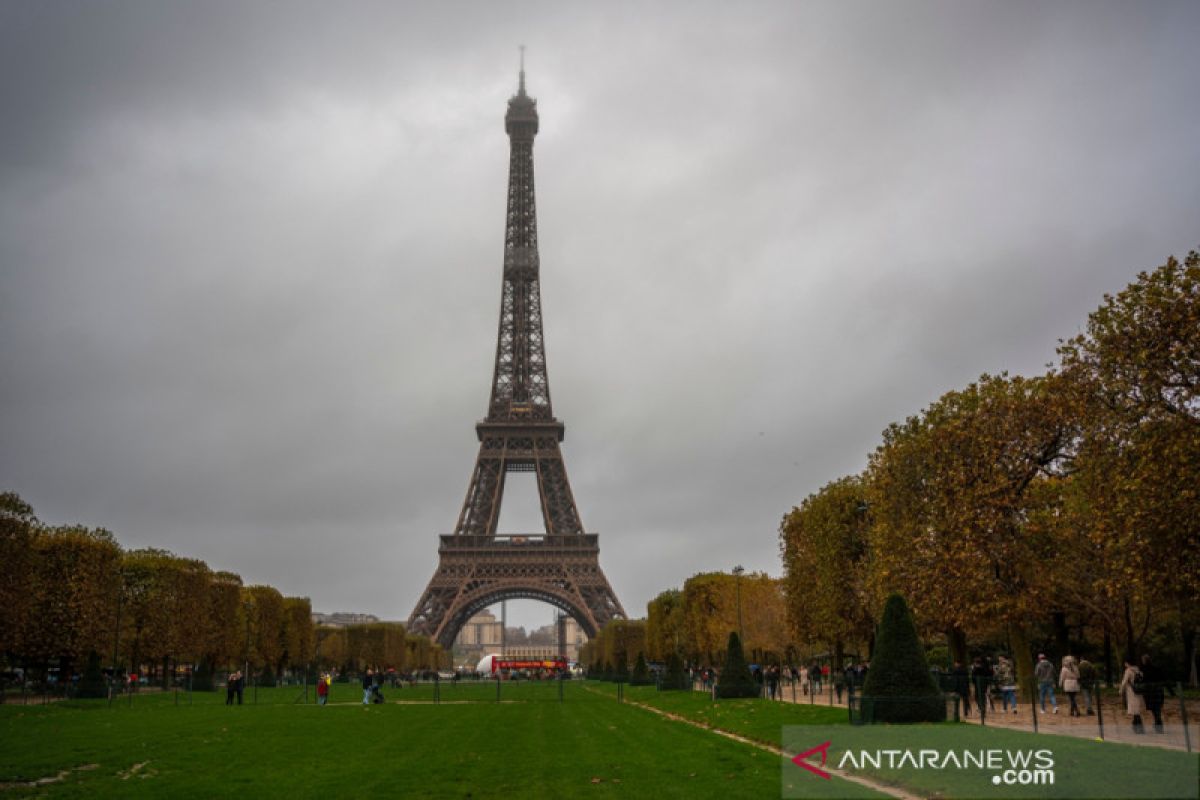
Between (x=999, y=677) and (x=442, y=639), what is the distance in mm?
73133

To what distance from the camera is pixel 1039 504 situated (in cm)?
3331

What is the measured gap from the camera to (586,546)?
Answer: 98.2 meters

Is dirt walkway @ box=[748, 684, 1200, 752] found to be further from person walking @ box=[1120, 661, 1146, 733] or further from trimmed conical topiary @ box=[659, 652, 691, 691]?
trimmed conical topiary @ box=[659, 652, 691, 691]

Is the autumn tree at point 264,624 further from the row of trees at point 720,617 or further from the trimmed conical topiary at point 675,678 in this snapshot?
the trimmed conical topiary at point 675,678

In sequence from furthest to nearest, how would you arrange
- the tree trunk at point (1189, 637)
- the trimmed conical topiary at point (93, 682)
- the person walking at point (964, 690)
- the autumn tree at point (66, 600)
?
1. the autumn tree at point (66, 600)
2. the trimmed conical topiary at point (93, 682)
3. the tree trunk at point (1189, 637)
4. the person walking at point (964, 690)

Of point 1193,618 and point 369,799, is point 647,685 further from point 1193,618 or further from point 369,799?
point 369,799

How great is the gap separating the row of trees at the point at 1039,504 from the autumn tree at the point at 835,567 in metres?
0.09

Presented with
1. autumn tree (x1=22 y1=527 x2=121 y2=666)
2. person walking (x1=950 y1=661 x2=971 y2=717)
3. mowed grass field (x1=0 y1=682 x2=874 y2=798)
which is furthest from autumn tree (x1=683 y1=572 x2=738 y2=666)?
person walking (x1=950 y1=661 x2=971 y2=717)

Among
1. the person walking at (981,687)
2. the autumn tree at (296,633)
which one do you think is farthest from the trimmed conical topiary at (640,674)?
the person walking at (981,687)

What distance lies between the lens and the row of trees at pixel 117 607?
44875 millimetres

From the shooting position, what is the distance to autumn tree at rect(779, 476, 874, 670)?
142 ft

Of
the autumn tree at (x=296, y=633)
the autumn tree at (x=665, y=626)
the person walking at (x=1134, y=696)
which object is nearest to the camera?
the person walking at (x=1134, y=696)

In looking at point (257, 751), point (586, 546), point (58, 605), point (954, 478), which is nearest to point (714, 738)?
point (257, 751)

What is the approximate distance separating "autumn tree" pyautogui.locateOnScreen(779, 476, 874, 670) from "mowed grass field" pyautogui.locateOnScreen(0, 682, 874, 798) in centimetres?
1413
